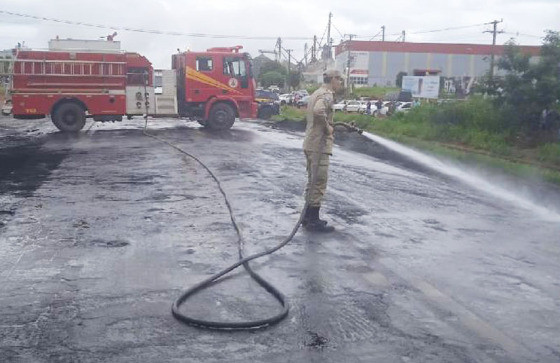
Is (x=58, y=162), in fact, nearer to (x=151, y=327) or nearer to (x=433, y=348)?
(x=151, y=327)

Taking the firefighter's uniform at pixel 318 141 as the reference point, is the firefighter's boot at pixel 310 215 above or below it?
below

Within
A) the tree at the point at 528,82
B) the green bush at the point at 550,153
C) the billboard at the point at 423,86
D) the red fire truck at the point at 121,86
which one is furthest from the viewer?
the billboard at the point at 423,86

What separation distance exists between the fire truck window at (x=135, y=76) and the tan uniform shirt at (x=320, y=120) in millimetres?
16493

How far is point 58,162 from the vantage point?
14.2m

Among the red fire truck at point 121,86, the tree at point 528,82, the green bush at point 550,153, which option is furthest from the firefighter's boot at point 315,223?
the red fire truck at point 121,86

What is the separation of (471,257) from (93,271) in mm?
3577

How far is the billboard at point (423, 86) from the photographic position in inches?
1989

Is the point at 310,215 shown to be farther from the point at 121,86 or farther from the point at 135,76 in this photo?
the point at 135,76

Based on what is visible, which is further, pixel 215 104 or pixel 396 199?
pixel 215 104

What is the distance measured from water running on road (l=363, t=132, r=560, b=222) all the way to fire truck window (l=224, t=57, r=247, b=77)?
5727mm

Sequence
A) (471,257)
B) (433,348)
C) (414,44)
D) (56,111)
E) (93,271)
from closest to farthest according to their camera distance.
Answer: (433,348), (93,271), (471,257), (56,111), (414,44)

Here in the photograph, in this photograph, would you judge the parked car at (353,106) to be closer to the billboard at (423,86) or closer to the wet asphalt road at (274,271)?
the billboard at (423,86)

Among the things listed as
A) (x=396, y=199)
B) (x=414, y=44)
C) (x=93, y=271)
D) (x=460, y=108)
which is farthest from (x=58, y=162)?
(x=414, y=44)

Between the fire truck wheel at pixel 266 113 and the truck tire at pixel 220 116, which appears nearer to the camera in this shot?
the truck tire at pixel 220 116
